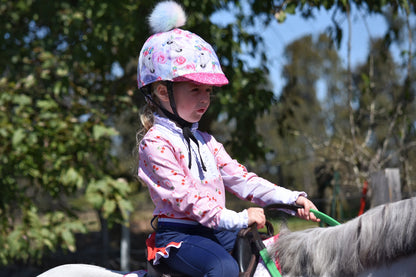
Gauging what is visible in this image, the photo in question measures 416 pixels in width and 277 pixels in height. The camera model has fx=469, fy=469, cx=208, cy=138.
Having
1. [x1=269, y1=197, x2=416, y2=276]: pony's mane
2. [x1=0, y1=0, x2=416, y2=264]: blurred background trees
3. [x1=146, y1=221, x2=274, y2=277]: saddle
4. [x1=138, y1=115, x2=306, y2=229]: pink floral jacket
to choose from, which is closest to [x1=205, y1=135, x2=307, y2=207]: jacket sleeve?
[x1=138, y1=115, x2=306, y2=229]: pink floral jacket

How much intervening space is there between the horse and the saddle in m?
0.09

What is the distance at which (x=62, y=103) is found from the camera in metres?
5.60

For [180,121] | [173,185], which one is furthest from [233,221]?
[180,121]

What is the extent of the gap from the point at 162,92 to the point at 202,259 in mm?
806

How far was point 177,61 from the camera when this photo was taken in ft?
6.93

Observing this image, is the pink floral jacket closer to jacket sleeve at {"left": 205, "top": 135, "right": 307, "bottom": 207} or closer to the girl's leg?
jacket sleeve at {"left": 205, "top": 135, "right": 307, "bottom": 207}

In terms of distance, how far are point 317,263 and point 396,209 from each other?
0.33 metres

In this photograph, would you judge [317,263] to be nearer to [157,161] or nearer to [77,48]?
[157,161]

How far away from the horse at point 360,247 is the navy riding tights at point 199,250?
8.4 inches

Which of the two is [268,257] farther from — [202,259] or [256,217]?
[202,259]

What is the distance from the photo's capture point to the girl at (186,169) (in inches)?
74.6

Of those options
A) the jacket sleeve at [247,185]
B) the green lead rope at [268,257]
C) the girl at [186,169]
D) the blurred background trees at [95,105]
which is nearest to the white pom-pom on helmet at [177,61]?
the girl at [186,169]

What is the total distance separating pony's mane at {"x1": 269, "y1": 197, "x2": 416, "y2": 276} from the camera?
4.78 ft

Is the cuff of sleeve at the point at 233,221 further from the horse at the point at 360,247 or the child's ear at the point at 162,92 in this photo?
the child's ear at the point at 162,92
